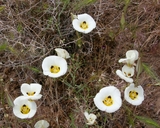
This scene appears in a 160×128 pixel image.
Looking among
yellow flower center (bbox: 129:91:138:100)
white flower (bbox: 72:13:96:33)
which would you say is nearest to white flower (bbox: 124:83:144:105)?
yellow flower center (bbox: 129:91:138:100)

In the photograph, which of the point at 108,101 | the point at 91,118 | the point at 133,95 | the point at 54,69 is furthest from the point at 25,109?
the point at 133,95

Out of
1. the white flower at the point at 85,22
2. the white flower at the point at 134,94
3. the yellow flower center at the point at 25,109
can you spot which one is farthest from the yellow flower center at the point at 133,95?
the yellow flower center at the point at 25,109

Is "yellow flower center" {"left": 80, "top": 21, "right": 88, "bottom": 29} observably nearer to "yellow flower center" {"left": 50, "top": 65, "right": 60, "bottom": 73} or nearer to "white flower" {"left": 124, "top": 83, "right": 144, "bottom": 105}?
"yellow flower center" {"left": 50, "top": 65, "right": 60, "bottom": 73}

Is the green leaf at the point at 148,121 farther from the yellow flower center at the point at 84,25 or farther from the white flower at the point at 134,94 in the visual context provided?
the yellow flower center at the point at 84,25

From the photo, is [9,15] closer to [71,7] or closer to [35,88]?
[71,7]

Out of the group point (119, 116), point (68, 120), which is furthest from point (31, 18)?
point (119, 116)

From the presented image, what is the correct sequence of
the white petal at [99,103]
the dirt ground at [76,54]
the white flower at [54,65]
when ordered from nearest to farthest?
the white petal at [99,103]
the white flower at [54,65]
the dirt ground at [76,54]
